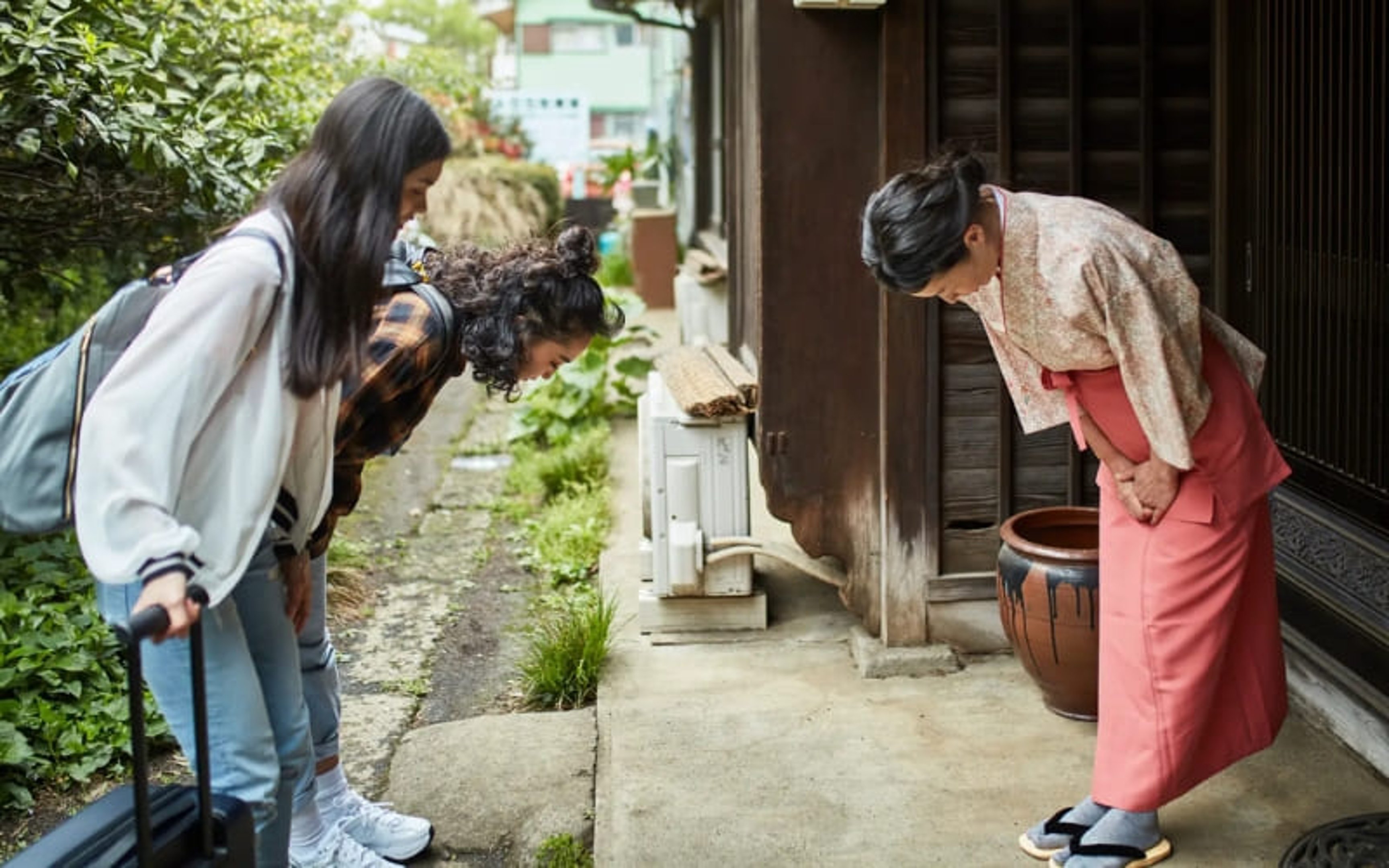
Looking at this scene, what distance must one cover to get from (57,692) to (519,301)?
8.04 ft

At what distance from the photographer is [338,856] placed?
3.80 meters

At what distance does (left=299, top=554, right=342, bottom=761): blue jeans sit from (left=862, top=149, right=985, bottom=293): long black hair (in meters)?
1.45

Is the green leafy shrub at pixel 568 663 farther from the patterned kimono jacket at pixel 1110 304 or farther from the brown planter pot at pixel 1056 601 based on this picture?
the patterned kimono jacket at pixel 1110 304

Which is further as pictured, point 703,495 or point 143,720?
point 703,495

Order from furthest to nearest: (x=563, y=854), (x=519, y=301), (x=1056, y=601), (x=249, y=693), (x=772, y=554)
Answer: (x=772, y=554)
(x=1056, y=601)
(x=563, y=854)
(x=519, y=301)
(x=249, y=693)

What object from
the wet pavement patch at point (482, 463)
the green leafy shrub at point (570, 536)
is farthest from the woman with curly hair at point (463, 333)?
Answer: the wet pavement patch at point (482, 463)

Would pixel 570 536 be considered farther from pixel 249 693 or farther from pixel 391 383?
pixel 249 693

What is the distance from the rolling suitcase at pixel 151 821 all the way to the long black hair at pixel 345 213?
1.54ft

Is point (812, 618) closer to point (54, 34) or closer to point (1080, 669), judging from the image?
point (1080, 669)

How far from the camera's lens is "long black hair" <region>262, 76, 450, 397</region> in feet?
8.99

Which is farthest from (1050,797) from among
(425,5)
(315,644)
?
(425,5)

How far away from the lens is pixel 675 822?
4141mm

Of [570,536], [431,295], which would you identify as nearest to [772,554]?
[570,536]

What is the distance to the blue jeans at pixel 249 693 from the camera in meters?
2.90
